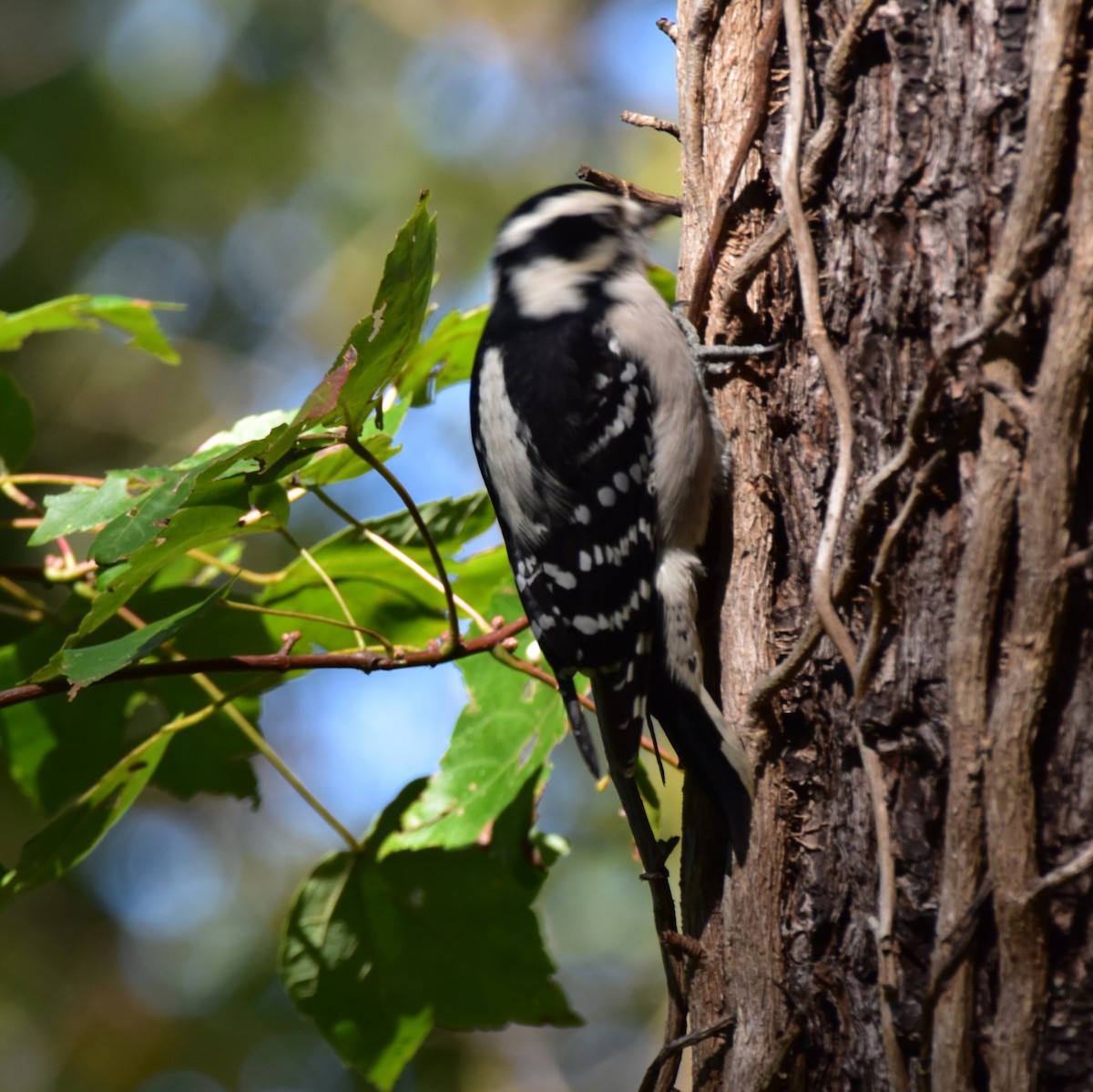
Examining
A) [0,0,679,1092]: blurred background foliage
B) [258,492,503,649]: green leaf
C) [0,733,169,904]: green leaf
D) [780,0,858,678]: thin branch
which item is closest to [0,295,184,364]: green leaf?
[258,492,503,649]: green leaf

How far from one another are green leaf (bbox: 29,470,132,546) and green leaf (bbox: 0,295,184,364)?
34 centimetres

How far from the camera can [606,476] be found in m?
2.04

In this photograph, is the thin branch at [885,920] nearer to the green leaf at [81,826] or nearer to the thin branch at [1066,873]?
the thin branch at [1066,873]

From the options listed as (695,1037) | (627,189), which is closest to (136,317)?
(627,189)

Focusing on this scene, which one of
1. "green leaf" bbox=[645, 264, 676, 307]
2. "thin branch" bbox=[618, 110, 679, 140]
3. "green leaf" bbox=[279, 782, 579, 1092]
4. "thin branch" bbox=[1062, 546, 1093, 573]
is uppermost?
"thin branch" bbox=[618, 110, 679, 140]

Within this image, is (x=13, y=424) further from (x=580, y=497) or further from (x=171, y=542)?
(x=580, y=497)

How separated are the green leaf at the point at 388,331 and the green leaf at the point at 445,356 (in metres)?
0.53

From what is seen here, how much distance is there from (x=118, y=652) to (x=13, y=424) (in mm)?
730

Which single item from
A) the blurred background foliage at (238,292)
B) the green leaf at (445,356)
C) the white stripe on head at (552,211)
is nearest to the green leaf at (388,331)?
the green leaf at (445,356)

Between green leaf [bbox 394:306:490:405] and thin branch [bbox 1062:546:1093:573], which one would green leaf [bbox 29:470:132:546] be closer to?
green leaf [bbox 394:306:490:405]

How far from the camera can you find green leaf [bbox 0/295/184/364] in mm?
1916

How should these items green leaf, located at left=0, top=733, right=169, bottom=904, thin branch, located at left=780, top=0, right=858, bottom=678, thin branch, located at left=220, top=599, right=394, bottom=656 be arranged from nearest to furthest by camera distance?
1. thin branch, located at left=780, top=0, right=858, bottom=678
2. thin branch, located at left=220, top=599, right=394, bottom=656
3. green leaf, located at left=0, top=733, right=169, bottom=904

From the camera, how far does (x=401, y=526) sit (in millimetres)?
2084

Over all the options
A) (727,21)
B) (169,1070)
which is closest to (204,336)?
(169,1070)
